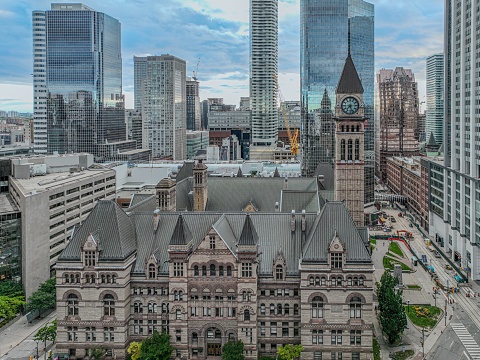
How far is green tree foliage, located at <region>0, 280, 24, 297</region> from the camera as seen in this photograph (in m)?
103

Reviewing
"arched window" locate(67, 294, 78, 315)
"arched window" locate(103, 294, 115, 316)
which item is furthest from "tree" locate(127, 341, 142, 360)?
"arched window" locate(67, 294, 78, 315)

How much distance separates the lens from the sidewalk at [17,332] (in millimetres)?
88812

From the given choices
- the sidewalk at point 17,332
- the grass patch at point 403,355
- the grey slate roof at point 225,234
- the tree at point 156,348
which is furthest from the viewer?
the sidewalk at point 17,332

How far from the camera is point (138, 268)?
85.6 meters

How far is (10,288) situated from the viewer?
4090 inches

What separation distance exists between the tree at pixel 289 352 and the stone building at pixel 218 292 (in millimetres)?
1894

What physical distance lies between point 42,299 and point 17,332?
293 inches

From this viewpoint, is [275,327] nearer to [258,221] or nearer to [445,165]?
[258,221]

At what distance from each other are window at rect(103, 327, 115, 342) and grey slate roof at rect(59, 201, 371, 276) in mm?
9795

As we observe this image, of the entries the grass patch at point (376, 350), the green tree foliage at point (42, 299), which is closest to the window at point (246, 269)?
the grass patch at point (376, 350)

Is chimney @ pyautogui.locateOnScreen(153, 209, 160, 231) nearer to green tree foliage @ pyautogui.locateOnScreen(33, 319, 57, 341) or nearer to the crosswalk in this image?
green tree foliage @ pyautogui.locateOnScreen(33, 319, 57, 341)

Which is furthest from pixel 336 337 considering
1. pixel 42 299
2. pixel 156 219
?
pixel 42 299

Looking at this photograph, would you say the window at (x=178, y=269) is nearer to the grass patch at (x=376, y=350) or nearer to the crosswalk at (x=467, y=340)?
the grass patch at (x=376, y=350)

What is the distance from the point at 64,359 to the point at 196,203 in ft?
163
